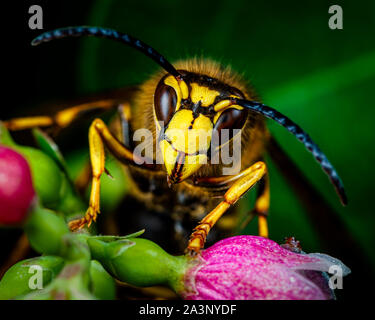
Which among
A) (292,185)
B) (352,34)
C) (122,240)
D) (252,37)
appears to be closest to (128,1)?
(252,37)

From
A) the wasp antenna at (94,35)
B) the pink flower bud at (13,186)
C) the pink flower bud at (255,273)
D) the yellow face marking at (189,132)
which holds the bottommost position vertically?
the pink flower bud at (255,273)

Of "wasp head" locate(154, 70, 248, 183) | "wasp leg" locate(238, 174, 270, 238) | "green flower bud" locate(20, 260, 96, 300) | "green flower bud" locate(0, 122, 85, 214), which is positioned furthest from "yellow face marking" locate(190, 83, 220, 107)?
"green flower bud" locate(20, 260, 96, 300)

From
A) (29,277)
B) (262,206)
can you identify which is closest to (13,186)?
(29,277)

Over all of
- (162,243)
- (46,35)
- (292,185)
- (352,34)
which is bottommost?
(162,243)

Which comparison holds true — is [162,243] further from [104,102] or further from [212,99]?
[212,99]

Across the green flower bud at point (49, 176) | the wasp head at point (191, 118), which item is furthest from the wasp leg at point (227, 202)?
the green flower bud at point (49, 176)

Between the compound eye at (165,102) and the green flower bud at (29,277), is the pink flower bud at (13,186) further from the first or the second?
the compound eye at (165,102)
